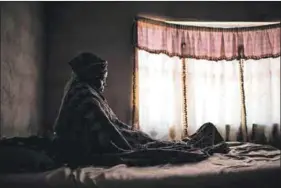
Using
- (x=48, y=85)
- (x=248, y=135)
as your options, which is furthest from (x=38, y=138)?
(x=248, y=135)

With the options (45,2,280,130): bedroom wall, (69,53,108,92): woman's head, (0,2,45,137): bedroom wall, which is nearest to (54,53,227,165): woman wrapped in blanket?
(69,53,108,92): woman's head

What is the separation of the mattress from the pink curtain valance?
218cm

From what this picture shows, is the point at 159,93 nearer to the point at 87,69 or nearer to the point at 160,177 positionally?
the point at 87,69

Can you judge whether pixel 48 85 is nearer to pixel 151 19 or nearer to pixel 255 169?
pixel 151 19

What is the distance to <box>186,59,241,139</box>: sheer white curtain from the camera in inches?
143

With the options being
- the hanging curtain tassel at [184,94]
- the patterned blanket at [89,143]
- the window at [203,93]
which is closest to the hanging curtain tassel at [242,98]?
the window at [203,93]

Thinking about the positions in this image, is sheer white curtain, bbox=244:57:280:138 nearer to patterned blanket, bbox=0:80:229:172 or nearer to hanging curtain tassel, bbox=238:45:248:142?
hanging curtain tassel, bbox=238:45:248:142

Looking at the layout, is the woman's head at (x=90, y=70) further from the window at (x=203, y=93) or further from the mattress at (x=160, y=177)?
the window at (x=203, y=93)

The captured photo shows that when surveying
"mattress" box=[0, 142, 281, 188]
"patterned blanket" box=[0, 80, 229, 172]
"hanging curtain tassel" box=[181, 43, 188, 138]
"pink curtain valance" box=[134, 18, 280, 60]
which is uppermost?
"pink curtain valance" box=[134, 18, 280, 60]

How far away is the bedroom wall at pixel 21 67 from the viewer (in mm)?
2354

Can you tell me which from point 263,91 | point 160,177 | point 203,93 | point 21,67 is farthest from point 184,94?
point 160,177

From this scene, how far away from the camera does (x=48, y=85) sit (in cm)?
342

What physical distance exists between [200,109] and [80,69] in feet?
6.33

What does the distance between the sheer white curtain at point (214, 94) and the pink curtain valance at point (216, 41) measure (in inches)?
4.4
